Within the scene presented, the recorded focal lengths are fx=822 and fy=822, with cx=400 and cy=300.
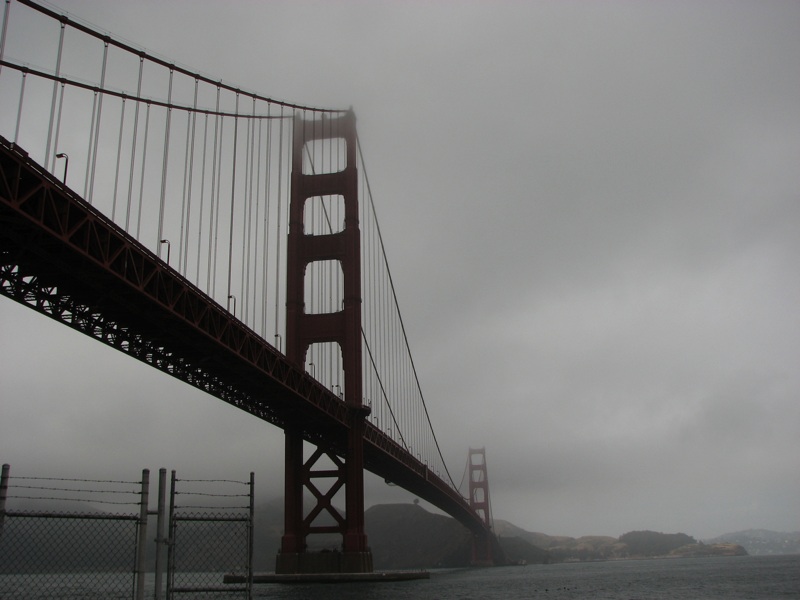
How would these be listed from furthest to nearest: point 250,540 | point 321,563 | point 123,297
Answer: point 321,563 → point 123,297 → point 250,540

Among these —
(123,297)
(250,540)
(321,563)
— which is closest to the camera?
(250,540)

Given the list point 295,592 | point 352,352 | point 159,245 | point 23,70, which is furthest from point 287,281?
point 23,70

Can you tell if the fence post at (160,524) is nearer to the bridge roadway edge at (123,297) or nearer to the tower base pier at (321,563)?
the bridge roadway edge at (123,297)

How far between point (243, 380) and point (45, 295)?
13.9 metres

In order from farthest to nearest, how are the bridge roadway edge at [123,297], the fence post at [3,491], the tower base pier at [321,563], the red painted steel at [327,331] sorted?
the red painted steel at [327,331] → the tower base pier at [321,563] → the bridge roadway edge at [123,297] → the fence post at [3,491]

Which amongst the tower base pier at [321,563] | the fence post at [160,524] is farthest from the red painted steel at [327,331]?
the fence post at [160,524]

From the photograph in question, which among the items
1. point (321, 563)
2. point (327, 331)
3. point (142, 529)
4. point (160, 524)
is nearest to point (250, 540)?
point (160, 524)

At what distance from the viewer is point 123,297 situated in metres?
28.2

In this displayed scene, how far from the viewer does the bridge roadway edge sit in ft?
74.6

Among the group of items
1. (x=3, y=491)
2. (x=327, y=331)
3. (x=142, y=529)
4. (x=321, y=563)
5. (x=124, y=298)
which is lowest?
(x=321, y=563)

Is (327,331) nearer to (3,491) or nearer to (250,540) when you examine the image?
(250,540)

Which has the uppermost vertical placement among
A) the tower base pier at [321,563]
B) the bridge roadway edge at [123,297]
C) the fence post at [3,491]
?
the bridge roadway edge at [123,297]

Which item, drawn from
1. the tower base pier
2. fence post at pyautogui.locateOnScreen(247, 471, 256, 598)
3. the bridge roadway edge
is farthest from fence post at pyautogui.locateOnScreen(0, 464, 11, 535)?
the tower base pier

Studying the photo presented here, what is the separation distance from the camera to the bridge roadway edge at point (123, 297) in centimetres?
2275
